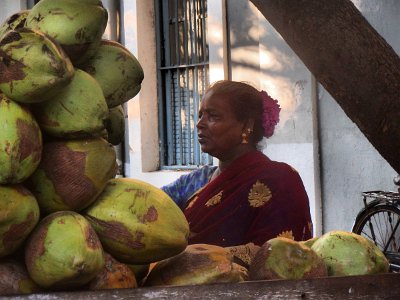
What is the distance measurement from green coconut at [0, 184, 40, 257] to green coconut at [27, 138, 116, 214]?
5cm

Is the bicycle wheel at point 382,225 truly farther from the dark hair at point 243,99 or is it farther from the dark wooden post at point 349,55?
the dark wooden post at point 349,55

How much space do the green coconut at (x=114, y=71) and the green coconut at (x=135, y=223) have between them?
235 mm

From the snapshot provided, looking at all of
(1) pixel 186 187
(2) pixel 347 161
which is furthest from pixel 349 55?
(2) pixel 347 161

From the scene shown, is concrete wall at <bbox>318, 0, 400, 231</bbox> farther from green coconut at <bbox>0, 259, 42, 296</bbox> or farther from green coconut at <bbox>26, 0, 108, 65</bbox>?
green coconut at <bbox>0, 259, 42, 296</bbox>

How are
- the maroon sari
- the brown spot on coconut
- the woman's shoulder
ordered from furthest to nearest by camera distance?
the woman's shoulder < the maroon sari < the brown spot on coconut

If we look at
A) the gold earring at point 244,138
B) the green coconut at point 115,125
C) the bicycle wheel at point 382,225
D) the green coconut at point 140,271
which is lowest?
the bicycle wheel at point 382,225

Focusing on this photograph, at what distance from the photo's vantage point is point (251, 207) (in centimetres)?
335

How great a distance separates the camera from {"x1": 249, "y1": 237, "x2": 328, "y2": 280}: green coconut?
6.35ft

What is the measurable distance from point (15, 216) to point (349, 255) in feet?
2.71

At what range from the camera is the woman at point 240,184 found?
3.29 m

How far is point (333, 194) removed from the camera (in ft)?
21.5

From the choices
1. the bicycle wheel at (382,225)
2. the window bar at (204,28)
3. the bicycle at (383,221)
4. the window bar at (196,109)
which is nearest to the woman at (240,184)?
the bicycle at (383,221)

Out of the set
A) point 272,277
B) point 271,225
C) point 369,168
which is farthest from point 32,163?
point 369,168

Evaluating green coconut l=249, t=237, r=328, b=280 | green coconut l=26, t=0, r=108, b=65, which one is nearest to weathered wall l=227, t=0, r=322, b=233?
green coconut l=249, t=237, r=328, b=280
